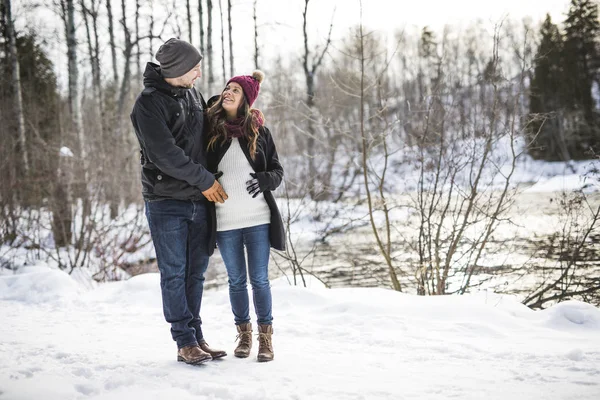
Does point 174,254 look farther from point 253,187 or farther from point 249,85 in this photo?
point 249,85

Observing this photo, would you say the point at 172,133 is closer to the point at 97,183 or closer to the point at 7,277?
the point at 7,277

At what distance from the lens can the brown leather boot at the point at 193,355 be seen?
2.78 m

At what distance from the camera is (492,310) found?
392 centimetres

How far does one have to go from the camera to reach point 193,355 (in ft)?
9.14

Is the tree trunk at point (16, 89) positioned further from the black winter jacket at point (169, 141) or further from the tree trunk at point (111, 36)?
the black winter jacket at point (169, 141)

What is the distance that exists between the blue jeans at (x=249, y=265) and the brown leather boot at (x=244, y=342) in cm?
4

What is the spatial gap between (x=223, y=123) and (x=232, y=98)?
17cm

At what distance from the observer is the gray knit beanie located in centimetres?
282

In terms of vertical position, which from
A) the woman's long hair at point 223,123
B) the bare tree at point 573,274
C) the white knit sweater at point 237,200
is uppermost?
the woman's long hair at point 223,123

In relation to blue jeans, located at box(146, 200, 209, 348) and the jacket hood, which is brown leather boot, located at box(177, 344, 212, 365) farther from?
the jacket hood

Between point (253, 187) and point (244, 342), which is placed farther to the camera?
point (244, 342)

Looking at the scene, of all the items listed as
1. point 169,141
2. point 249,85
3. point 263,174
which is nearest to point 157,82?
point 169,141

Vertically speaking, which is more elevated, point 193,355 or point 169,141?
point 169,141

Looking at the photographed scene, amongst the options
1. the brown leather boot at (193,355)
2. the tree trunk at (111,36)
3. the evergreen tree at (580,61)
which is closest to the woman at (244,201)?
the brown leather boot at (193,355)
